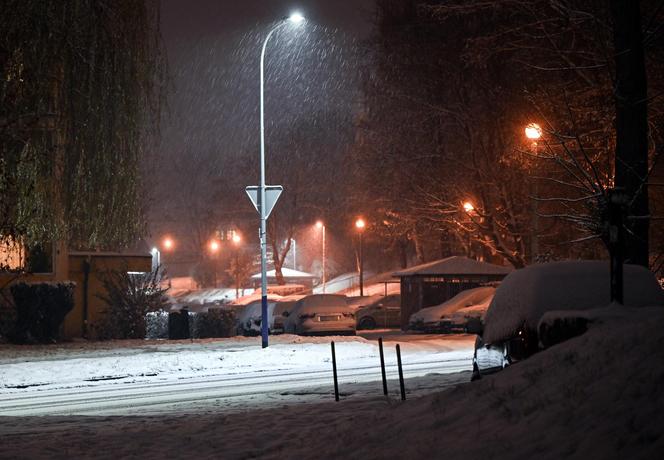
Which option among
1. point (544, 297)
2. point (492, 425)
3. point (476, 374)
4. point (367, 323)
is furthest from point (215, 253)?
point (492, 425)

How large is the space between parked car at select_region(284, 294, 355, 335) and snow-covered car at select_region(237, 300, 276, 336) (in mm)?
3221

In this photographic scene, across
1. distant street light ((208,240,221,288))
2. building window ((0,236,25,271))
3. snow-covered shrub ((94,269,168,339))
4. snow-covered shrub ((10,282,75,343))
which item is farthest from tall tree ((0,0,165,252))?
distant street light ((208,240,221,288))

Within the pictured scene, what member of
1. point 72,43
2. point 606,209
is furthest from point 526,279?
point 72,43

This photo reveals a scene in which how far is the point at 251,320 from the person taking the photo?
36.9 meters

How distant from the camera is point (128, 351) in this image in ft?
79.6

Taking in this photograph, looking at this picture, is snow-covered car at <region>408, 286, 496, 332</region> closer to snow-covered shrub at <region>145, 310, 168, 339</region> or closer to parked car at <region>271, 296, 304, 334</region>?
parked car at <region>271, 296, 304, 334</region>

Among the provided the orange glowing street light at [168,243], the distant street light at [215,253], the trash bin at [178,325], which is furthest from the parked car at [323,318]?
the orange glowing street light at [168,243]

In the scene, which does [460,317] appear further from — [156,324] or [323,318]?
[156,324]

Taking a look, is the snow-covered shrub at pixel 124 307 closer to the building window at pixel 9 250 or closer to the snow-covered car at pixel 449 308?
the building window at pixel 9 250

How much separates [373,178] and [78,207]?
21.7 m

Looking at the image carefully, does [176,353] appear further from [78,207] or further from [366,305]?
[366,305]

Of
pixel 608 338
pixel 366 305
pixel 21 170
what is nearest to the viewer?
pixel 608 338

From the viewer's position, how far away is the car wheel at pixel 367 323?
151 feet

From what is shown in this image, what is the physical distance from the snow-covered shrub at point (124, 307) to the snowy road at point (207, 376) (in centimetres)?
470
